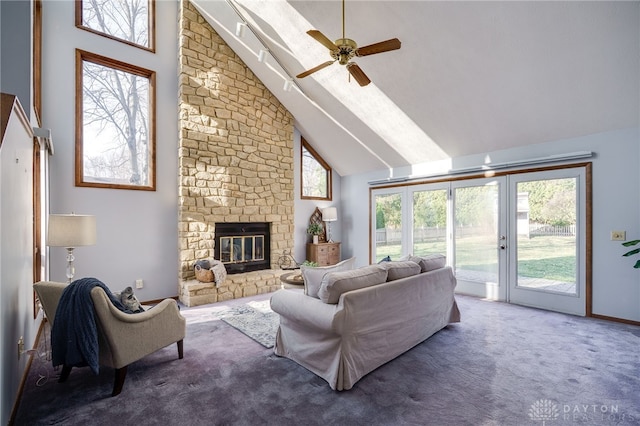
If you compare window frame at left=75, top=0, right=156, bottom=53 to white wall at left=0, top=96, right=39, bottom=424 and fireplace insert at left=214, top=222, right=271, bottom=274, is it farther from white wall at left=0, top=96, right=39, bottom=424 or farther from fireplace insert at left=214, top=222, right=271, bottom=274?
fireplace insert at left=214, top=222, right=271, bottom=274

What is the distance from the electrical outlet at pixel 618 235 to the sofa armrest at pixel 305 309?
387 centimetres

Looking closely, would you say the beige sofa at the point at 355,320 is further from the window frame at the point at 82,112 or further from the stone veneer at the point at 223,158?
the window frame at the point at 82,112

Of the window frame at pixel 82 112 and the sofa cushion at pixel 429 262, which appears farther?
the window frame at pixel 82 112

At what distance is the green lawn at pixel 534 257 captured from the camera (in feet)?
13.9

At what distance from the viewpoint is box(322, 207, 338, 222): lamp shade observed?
266 inches

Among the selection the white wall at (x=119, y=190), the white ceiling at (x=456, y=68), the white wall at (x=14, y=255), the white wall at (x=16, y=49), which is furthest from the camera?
the white wall at (x=119, y=190)

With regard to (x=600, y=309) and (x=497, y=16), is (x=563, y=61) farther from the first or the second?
(x=600, y=309)

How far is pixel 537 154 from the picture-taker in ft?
14.6

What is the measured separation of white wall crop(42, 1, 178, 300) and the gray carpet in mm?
1872

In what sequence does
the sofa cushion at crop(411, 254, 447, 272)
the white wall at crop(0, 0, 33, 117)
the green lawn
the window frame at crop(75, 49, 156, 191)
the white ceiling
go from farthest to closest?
the green lawn → the window frame at crop(75, 49, 156, 191) → the sofa cushion at crop(411, 254, 447, 272) → the white ceiling → the white wall at crop(0, 0, 33, 117)

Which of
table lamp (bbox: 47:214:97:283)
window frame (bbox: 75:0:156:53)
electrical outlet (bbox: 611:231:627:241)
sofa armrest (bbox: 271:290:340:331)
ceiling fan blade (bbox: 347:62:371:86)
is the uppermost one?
window frame (bbox: 75:0:156:53)

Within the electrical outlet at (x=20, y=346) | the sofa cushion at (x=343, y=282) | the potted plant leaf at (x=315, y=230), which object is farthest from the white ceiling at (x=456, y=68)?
the electrical outlet at (x=20, y=346)

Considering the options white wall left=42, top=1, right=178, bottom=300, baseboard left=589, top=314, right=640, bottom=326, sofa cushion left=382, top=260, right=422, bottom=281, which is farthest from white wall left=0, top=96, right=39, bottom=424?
baseboard left=589, top=314, right=640, bottom=326

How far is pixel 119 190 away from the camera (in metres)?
4.45
